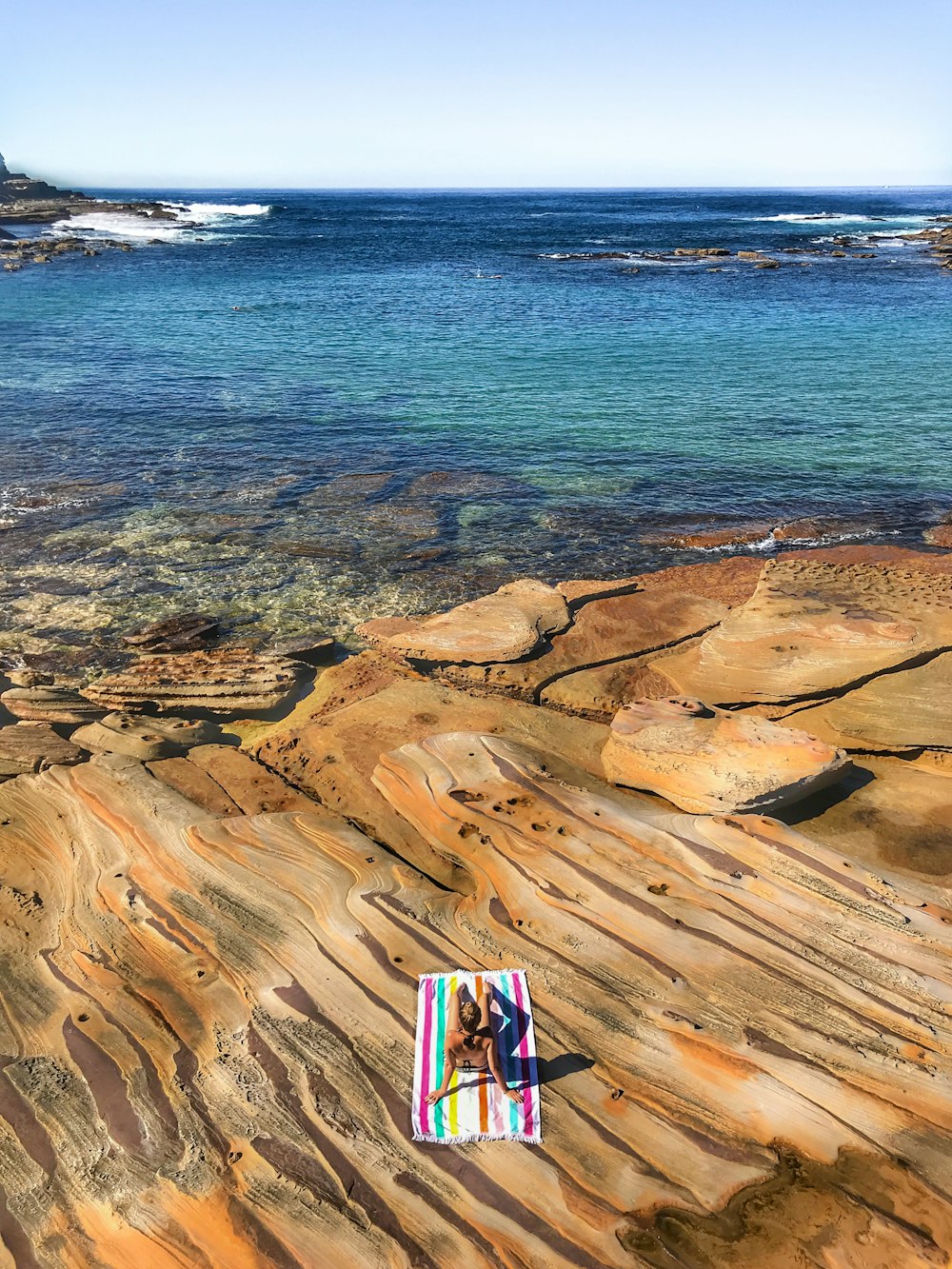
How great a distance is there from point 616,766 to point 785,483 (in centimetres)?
1420

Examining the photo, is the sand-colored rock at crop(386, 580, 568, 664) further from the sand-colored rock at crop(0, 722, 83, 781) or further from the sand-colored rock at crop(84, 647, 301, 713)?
the sand-colored rock at crop(0, 722, 83, 781)

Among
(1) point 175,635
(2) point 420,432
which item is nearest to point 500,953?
(1) point 175,635

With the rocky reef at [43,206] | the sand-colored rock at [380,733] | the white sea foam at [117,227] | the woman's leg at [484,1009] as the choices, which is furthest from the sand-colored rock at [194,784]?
the rocky reef at [43,206]

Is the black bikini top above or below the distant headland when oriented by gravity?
below

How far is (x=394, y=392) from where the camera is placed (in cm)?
3002

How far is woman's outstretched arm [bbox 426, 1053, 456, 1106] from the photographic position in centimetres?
598

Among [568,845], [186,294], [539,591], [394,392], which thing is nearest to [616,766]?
[568,845]

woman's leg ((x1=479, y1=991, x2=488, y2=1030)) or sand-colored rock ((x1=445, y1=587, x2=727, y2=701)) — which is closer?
woman's leg ((x1=479, y1=991, x2=488, y2=1030))

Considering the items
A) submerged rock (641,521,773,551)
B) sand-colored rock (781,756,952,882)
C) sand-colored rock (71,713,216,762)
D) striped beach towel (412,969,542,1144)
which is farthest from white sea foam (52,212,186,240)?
striped beach towel (412,969,542,1144)

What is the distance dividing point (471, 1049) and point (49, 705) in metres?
8.89

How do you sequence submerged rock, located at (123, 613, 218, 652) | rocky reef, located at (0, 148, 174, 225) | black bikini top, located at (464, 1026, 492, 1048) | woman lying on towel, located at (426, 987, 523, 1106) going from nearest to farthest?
woman lying on towel, located at (426, 987, 523, 1106) → black bikini top, located at (464, 1026, 492, 1048) → submerged rock, located at (123, 613, 218, 652) → rocky reef, located at (0, 148, 174, 225)

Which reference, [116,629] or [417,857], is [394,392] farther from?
[417,857]

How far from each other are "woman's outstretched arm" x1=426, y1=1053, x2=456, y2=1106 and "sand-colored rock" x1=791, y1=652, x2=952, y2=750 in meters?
6.94

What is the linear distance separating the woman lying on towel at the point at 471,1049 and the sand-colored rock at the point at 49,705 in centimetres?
808
